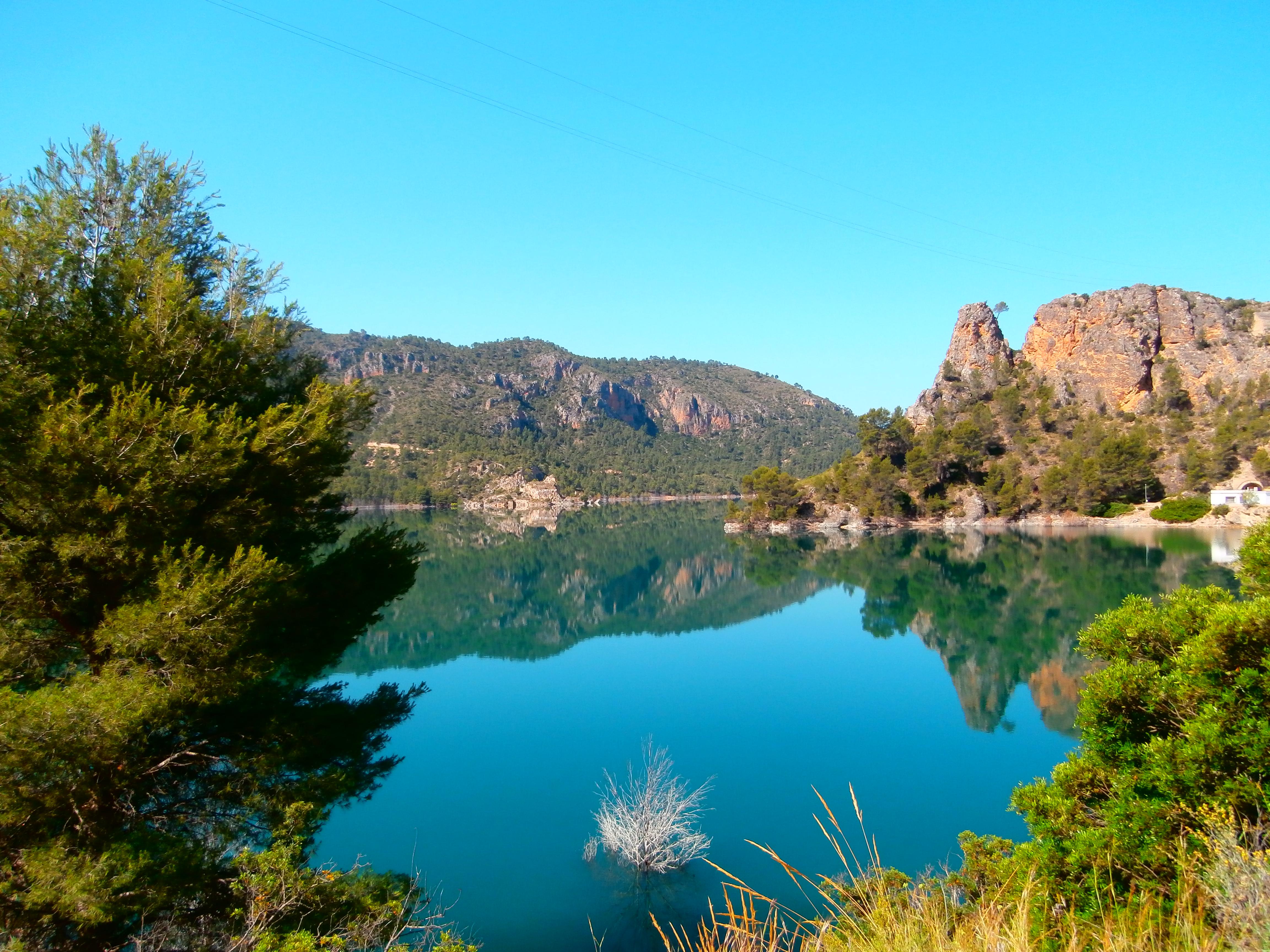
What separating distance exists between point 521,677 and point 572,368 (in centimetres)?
14169

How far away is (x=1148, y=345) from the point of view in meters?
63.4

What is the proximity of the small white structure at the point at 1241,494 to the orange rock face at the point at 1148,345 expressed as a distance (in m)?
15.5

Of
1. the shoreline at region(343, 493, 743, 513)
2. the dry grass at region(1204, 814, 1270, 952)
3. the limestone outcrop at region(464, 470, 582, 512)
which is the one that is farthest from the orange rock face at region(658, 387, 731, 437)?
the dry grass at region(1204, 814, 1270, 952)

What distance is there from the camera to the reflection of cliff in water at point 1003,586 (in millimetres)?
18406

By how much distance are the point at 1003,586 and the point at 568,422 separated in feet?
375

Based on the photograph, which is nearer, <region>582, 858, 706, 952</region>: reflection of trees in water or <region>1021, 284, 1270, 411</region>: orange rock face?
<region>582, 858, 706, 952</region>: reflection of trees in water

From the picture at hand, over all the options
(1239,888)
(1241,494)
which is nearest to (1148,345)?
(1241,494)

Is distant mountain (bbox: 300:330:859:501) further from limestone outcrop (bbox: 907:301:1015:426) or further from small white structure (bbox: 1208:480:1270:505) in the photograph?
small white structure (bbox: 1208:480:1270:505)

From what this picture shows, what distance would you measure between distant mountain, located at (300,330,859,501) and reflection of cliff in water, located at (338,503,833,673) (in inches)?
1116

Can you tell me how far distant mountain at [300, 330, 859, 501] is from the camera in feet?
320

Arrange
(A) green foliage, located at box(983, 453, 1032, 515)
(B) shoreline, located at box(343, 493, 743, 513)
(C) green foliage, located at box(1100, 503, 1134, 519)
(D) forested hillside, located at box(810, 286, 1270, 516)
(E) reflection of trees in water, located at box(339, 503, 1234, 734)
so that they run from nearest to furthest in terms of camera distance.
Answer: (E) reflection of trees in water, located at box(339, 503, 1234, 734) → (C) green foliage, located at box(1100, 503, 1134, 519) → (D) forested hillside, located at box(810, 286, 1270, 516) → (A) green foliage, located at box(983, 453, 1032, 515) → (B) shoreline, located at box(343, 493, 743, 513)

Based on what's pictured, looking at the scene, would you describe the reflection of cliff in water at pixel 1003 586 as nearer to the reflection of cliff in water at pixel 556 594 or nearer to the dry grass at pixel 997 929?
the reflection of cliff in water at pixel 556 594

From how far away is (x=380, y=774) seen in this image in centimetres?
725

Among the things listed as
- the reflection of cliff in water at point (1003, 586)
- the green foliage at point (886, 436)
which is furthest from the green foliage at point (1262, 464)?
the green foliage at point (886, 436)
